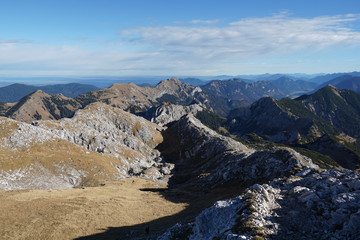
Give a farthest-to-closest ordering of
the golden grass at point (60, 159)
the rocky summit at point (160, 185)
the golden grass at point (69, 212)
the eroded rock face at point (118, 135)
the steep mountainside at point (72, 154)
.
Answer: the eroded rock face at point (118, 135)
the golden grass at point (60, 159)
the steep mountainside at point (72, 154)
the golden grass at point (69, 212)
the rocky summit at point (160, 185)

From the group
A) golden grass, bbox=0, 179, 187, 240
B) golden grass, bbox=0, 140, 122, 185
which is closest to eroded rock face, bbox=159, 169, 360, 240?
golden grass, bbox=0, 179, 187, 240

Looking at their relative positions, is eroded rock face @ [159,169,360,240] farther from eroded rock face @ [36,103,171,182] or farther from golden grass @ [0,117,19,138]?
golden grass @ [0,117,19,138]

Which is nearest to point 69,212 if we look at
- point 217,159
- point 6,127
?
point 217,159

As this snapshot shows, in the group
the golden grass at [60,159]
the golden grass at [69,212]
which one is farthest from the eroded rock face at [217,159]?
the golden grass at [60,159]

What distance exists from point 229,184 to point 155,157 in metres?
85.2

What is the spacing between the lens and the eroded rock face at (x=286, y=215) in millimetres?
24156

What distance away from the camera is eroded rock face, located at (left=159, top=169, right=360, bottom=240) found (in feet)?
79.3

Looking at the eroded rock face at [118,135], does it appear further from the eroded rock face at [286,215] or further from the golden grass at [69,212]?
the eroded rock face at [286,215]

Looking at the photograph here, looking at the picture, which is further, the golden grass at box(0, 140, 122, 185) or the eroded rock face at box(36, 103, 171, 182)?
the eroded rock face at box(36, 103, 171, 182)

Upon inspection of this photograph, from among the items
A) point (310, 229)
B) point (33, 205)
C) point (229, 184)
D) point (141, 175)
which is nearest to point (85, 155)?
point (141, 175)

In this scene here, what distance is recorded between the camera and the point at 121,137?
158 meters

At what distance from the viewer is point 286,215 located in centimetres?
2792

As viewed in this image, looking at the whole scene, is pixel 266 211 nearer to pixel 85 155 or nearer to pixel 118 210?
pixel 118 210

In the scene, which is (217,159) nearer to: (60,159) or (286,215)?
Result: (60,159)
